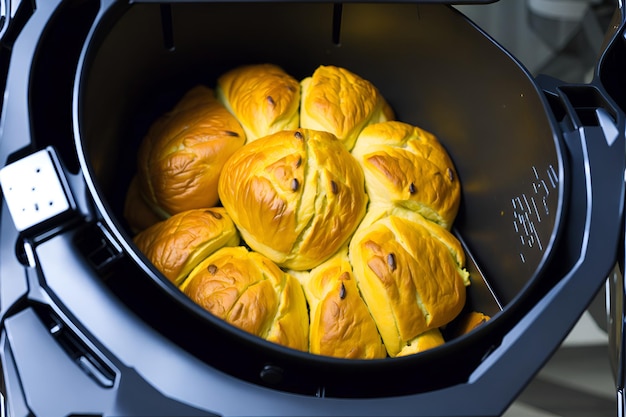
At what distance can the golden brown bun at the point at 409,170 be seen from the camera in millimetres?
725

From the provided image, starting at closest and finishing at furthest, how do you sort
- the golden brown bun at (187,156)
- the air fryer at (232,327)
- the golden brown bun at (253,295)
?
the air fryer at (232,327) < the golden brown bun at (253,295) < the golden brown bun at (187,156)

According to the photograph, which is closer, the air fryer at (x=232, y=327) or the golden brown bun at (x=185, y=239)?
the air fryer at (x=232, y=327)

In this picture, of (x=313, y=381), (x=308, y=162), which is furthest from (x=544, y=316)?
(x=308, y=162)

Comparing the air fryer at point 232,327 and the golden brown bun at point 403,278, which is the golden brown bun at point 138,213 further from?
the golden brown bun at point 403,278

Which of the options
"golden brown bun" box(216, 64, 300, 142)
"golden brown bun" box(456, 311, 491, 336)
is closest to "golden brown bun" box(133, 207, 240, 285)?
"golden brown bun" box(216, 64, 300, 142)

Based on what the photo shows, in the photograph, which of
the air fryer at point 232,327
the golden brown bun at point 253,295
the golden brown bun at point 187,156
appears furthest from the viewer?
the golden brown bun at point 187,156

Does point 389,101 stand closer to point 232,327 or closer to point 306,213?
point 306,213

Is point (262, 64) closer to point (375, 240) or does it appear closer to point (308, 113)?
point (308, 113)

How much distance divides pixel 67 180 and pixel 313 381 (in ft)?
0.82

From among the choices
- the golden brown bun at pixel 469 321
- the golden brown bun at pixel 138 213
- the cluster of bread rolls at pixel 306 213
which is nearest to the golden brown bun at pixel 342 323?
the cluster of bread rolls at pixel 306 213

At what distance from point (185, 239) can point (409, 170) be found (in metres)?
0.24

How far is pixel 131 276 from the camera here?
1.80 ft

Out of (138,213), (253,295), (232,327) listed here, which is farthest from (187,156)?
(232,327)

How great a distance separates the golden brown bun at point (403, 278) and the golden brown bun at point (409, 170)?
28 mm
